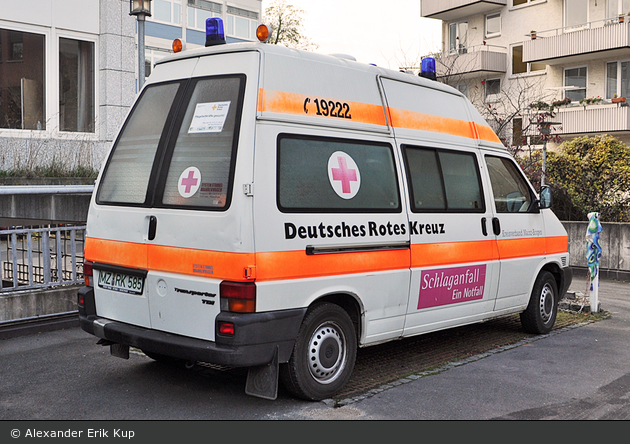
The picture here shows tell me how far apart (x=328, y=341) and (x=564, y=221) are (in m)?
11.4

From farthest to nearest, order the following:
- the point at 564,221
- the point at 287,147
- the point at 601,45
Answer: the point at 601,45
the point at 564,221
the point at 287,147

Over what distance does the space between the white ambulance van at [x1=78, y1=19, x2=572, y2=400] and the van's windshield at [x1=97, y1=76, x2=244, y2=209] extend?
0.5 inches

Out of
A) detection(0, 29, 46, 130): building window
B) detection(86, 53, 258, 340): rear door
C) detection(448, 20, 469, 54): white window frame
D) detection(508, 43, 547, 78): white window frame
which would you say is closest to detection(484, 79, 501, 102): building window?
detection(508, 43, 547, 78): white window frame

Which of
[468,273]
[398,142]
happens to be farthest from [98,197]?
[468,273]

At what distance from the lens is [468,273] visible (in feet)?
22.0

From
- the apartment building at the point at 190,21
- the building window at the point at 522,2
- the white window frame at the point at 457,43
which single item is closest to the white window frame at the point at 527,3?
the building window at the point at 522,2

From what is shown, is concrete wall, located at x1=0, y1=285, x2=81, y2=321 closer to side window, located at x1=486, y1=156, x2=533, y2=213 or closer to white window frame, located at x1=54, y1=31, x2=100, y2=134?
side window, located at x1=486, y1=156, x2=533, y2=213

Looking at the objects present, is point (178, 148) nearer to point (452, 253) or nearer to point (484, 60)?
point (452, 253)

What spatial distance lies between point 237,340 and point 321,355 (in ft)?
2.90

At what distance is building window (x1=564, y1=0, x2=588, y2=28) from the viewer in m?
29.3

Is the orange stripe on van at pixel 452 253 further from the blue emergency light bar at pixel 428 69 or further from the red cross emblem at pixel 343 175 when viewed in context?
the blue emergency light bar at pixel 428 69

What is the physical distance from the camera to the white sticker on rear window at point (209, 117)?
503 cm

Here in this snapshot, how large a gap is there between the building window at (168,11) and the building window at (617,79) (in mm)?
24047

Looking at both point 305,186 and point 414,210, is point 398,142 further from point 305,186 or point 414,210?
point 305,186
